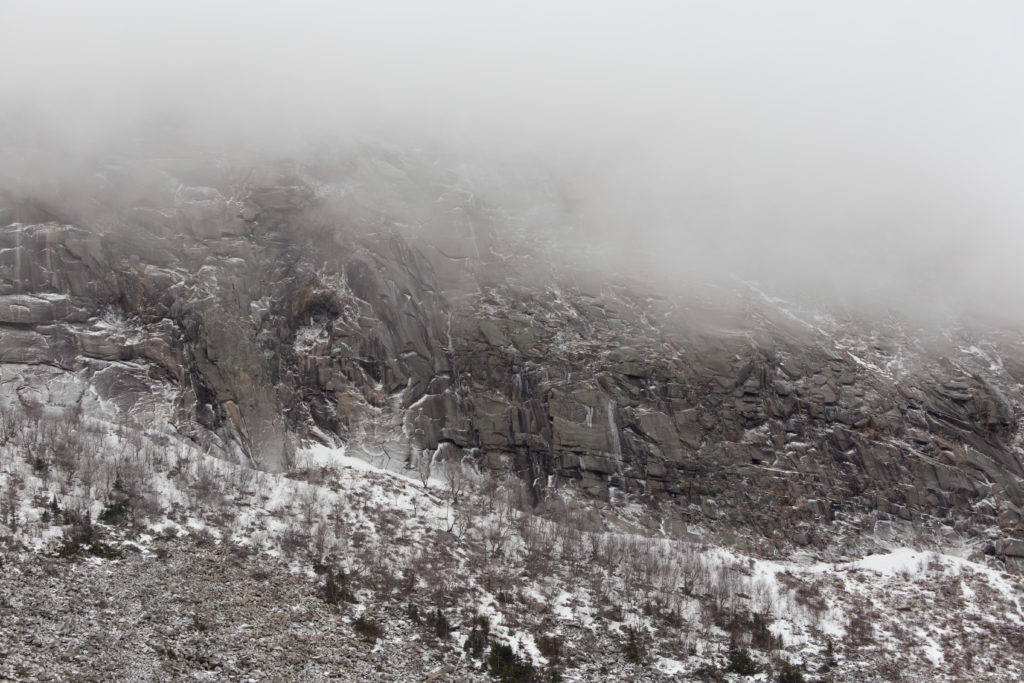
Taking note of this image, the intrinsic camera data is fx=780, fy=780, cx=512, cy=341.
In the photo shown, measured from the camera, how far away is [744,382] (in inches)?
2217

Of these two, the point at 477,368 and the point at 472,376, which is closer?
the point at 472,376

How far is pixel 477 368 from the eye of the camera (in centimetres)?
5519

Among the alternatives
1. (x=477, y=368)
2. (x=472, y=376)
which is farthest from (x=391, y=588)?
(x=477, y=368)

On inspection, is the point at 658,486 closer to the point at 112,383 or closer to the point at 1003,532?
the point at 1003,532

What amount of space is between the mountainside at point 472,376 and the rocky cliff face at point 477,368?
162 mm

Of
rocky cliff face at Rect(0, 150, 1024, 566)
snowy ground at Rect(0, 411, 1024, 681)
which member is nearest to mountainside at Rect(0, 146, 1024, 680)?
rocky cliff face at Rect(0, 150, 1024, 566)

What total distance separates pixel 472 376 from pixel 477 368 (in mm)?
745

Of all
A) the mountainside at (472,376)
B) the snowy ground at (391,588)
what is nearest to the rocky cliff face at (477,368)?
the mountainside at (472,376)

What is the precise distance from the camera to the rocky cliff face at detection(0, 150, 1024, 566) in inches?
1918

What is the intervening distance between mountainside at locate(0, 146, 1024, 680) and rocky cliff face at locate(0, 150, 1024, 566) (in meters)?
0.16

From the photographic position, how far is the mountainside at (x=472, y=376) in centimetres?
4741

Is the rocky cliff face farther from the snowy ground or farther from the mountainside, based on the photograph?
the snowy ground

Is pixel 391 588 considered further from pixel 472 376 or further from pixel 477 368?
pixel 477 368

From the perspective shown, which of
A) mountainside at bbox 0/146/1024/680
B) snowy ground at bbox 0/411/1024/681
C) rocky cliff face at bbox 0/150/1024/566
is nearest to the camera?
snowy ground at bbox 0/411/1024/681
